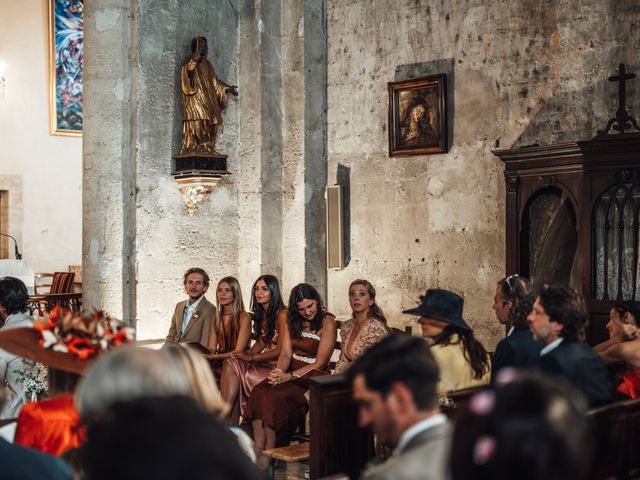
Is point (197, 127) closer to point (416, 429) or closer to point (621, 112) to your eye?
point (621, 112)

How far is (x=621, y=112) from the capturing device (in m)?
7.30

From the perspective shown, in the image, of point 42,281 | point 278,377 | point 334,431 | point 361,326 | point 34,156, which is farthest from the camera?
point 34,156

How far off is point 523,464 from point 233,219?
28.9 ft

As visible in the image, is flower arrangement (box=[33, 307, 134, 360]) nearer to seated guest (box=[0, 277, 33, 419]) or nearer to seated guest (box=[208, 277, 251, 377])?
seated guest (box=[0, 277, 33, 419])

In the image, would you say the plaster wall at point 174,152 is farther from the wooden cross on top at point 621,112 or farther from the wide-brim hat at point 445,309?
the wide-brim hat at point 445,309

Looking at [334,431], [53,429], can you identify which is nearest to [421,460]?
[53,429]

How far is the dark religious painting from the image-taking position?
8.71 m

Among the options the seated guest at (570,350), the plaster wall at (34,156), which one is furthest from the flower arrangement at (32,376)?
the plaster wall at (34,156)

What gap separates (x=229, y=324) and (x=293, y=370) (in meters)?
0.89

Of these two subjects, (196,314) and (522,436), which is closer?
(522,436)

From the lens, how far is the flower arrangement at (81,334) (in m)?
3.76

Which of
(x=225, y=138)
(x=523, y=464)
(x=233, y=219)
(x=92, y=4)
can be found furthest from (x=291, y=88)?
(x=523, y=464)

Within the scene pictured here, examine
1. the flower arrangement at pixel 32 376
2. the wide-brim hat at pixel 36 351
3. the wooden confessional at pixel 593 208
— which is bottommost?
the flower arrangement at pixel 32 376

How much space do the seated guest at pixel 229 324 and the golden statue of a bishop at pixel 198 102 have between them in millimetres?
2466
